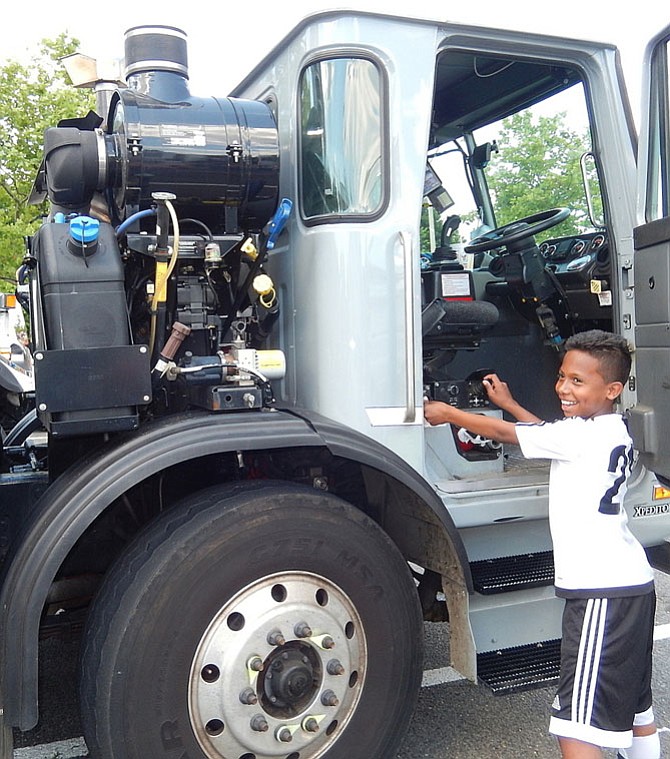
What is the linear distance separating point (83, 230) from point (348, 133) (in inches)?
39.4

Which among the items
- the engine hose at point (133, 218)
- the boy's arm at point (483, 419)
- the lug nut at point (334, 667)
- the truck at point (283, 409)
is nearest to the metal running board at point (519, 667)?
the truck at point (283, 409)

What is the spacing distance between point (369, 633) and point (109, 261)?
5.05 ft

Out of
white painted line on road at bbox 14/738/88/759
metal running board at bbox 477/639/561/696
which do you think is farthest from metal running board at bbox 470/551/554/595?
white painted line on road at bbox 14/738/88/759

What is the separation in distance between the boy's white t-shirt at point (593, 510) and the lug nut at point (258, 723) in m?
1.06

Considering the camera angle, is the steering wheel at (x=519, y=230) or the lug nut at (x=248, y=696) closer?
the lug nut at (x=248, y=696)

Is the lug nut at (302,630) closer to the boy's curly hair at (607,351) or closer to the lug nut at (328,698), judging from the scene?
the lug nut at (328,698)

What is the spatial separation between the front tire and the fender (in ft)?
0.61

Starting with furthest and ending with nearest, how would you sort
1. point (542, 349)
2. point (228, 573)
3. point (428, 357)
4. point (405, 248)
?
point (542, 349)
point (428, 357)
point (405, 248)
point (228, 573)

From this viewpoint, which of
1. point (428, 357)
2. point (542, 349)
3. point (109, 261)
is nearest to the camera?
point (109, 261)

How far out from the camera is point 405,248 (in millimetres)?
2902

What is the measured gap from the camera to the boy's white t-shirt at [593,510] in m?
2.57

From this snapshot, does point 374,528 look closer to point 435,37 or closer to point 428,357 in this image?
point 428,357

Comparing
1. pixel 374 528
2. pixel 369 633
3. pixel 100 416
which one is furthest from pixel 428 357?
pixel 100 416

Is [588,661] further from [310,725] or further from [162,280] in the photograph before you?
[162,280]
